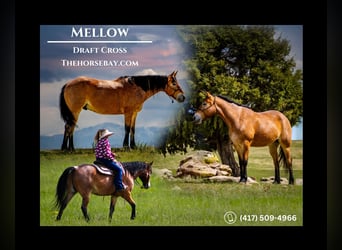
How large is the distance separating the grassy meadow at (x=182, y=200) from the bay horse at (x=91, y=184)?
0.12 feet

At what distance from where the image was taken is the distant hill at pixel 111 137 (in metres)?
6.69

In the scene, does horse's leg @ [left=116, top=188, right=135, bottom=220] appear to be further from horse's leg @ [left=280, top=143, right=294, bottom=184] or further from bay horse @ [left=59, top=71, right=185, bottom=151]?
horse's leg @ [left=280, top=143, right=294, bottom=184]

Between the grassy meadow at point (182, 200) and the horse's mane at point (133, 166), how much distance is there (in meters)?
0.04

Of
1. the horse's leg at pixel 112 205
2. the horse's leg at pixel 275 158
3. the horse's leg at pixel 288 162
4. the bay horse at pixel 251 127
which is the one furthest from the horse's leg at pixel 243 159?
the horse's leg at pixel 112 205

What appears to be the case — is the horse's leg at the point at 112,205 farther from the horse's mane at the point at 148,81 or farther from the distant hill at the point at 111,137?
the horse's mane at the point at 148,81

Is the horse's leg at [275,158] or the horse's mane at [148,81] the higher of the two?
the horse's mane at [148,81]

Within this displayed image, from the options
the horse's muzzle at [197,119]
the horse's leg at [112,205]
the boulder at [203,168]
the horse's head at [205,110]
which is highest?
the horse's head at [205,110]

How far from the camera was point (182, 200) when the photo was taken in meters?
6.68

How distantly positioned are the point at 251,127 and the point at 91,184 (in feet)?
4.70

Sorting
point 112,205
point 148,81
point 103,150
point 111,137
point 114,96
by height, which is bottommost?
point 112,205

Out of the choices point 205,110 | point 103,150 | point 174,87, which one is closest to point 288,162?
point 205,110

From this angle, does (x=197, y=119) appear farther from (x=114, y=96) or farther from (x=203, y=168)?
(x=114, y=96)

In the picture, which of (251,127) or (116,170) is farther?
(251,127)

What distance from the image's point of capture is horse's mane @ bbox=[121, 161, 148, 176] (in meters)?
6.69
